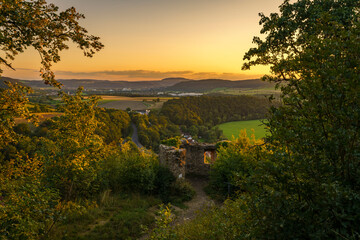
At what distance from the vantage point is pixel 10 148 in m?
18.2

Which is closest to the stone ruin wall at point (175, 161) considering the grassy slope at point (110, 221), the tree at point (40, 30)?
the grassy slope at point (110, 221)

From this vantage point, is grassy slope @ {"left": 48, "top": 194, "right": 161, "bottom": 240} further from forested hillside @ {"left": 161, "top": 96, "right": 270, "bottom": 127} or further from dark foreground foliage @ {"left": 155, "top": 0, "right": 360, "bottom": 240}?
forested hillside @ {"left": 161, "top": 96, "right": 270, "bottom": 127}

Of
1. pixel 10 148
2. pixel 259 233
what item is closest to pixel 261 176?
pixel 259 233

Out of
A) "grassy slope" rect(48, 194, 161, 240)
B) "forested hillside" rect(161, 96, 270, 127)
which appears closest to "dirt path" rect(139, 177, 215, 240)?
"grassy slope" rect(48, 194, 161, 240)

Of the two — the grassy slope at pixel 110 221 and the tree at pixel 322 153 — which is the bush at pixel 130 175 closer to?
the grassy slope at pixel 110 221

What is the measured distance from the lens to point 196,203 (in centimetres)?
1183

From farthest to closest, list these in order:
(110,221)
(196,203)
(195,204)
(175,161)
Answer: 1. (175,161)
2. (196,203)
3. (195,204)
4. (110,221)

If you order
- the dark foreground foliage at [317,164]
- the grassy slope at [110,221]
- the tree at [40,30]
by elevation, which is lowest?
the grassy slope at [110,221]

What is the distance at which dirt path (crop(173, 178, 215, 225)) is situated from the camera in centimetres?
959

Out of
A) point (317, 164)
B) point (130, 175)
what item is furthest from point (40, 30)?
point (130, 175)

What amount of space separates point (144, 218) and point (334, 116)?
877 cm

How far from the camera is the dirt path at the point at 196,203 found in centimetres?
959

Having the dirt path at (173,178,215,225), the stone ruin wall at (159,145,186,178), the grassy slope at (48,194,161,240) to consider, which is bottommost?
the dirt path at (173,178,215,225)

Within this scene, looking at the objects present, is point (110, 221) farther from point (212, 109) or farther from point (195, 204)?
point (212, 109)
